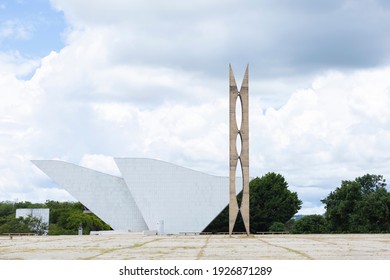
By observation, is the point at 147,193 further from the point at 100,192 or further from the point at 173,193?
the point at 100,192

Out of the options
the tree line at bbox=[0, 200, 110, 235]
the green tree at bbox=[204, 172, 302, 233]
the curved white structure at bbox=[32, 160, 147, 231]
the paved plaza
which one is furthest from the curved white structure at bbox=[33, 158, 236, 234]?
the paved plaza

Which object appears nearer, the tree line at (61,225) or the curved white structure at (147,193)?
the curved white structure at (147,193)

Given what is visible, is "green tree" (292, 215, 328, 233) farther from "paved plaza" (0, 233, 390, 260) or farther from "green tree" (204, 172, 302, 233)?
"paved plaza" (0, 233, 390, 260)

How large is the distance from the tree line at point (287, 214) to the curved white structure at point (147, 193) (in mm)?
6695

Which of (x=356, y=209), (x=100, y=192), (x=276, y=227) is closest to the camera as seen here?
(x=356, y=209)

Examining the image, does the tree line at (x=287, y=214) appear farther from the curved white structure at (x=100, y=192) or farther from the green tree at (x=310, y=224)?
the curved white structure at (x=100, y=192)

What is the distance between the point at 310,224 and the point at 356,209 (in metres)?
5.02

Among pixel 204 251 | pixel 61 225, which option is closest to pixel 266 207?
pixel 61 225

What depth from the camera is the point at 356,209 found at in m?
39.7

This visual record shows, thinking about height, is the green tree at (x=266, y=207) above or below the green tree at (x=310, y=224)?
above

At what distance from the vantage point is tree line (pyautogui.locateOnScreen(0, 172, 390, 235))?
127ft

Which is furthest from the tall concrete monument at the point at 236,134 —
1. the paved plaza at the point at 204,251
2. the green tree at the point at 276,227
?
the green tree at the point at 276,227

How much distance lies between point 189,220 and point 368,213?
13.7m

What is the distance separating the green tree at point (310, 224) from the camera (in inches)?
1693
